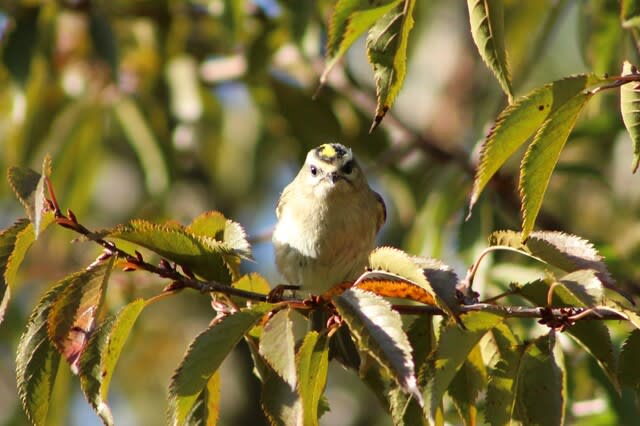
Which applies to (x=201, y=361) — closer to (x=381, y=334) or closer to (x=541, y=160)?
(x=381, y=334)

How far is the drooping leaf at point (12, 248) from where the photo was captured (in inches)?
75.9

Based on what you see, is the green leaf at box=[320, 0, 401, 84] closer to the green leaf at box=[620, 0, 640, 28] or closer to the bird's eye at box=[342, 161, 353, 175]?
the green leaf at box=[620, 0, 640, 28]

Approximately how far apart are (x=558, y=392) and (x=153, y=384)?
6607mm

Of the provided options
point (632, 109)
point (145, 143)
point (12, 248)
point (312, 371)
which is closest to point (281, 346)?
point (312, 371)

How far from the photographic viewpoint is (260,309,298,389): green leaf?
188 cm

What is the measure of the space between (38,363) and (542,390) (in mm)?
1018

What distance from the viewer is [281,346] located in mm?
1923

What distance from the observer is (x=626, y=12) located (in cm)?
246

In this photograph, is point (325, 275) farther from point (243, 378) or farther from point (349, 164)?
point (243, 378)

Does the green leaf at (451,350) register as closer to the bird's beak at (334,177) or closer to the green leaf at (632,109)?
the green leaf at (632,109)

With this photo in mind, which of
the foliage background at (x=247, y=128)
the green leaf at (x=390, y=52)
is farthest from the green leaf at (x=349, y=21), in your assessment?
the foliage background at (x=247, y=128)

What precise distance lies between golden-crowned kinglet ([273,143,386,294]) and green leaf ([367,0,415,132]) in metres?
1.87

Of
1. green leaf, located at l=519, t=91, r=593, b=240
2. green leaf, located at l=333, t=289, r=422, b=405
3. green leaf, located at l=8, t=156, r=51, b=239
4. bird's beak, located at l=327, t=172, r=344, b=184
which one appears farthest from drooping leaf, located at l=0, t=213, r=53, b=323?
bird's beak, located at l=327, t=172, r=344, b=184

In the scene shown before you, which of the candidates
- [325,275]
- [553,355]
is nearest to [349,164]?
[325,275]
